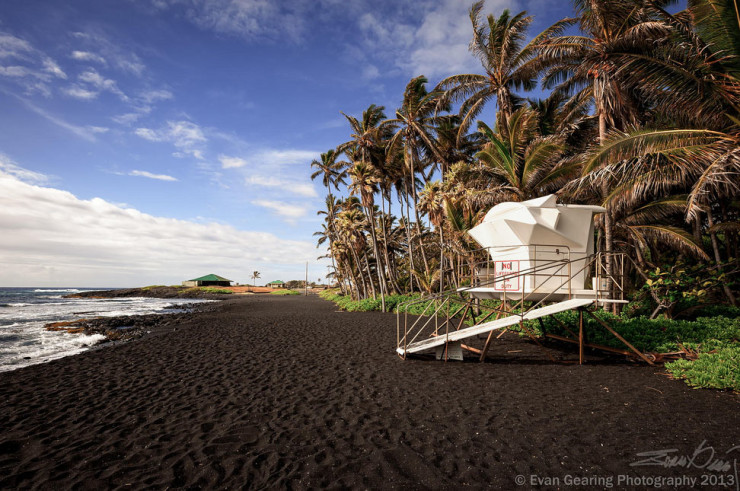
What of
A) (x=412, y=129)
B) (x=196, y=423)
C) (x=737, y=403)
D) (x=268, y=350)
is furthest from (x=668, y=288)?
(x=412, y=129)

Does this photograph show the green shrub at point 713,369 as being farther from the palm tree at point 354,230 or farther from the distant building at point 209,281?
the distant building at point 209,281

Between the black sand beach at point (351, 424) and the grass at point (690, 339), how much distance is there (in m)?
0.56

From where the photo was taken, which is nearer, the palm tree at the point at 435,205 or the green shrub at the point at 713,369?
the green shrub at the point at 713,369

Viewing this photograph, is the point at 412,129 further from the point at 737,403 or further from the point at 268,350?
the point at 737,403

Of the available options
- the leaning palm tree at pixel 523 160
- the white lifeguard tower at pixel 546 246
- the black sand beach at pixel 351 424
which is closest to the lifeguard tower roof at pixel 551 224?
the white lifeguard tower at pixel 546 246

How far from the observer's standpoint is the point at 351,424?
645cm

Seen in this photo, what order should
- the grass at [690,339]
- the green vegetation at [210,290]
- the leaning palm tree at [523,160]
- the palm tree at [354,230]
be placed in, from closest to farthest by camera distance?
1. the grass at [690,339]
2. the leaning palm tree at [523,160]
3. the palm tree at [354,230]
4. the green vegetation at [210,290]
